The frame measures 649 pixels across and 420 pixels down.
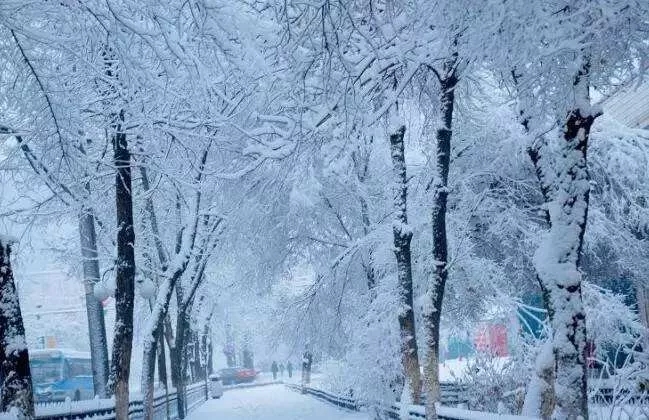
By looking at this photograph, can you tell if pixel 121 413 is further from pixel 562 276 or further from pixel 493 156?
pixel 493 156

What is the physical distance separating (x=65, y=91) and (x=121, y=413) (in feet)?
16.6

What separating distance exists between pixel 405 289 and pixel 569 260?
5634mm

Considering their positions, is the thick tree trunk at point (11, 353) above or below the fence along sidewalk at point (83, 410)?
above

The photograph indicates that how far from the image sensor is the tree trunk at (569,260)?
19.1 ft

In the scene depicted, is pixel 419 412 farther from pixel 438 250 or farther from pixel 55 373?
pixel 55 373

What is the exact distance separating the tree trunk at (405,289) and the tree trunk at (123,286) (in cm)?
471

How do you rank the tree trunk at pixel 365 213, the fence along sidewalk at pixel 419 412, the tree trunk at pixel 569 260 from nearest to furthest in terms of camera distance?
1. the tree trunk at pixel 569 260
2. the fence along sidewalk at pixel 419 412
3. the tree trunk at pixel 365 213

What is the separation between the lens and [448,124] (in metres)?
9.99

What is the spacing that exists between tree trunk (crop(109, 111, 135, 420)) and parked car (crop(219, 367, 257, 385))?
174 ft

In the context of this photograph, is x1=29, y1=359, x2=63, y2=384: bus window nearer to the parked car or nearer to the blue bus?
the blue bus

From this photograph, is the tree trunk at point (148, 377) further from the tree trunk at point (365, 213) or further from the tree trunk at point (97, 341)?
the tree trunk at point (365, 213)

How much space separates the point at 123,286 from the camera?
10.6 metres

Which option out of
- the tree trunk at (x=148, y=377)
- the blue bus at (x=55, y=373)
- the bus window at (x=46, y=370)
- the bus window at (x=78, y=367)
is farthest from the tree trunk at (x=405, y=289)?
the bus window at (x=78, y=367)

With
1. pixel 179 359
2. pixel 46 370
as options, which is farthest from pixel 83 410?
pixel 46 370
